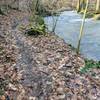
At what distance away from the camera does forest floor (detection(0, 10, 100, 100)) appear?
6859 mm

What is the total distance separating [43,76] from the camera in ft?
26.3

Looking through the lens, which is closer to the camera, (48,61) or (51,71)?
(51,71)

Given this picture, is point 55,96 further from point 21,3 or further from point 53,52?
point 21,3

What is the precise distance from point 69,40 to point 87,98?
953cm

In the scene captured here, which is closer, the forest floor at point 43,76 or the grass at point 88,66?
the forest floor at point 43,76

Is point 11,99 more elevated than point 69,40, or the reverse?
point 11,99

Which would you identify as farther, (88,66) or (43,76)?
(88,66)

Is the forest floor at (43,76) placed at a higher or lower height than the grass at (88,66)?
higher

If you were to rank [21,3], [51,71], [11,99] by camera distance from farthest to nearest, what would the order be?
[21,3], [51,71], [11,99]

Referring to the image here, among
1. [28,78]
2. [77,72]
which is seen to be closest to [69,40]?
[77,72]

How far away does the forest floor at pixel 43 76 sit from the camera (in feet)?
22.5

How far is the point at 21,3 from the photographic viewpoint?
117 ft

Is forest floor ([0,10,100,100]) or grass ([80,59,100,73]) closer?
forest floor ([0,10,100,100])

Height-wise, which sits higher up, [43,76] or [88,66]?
[43,76]
